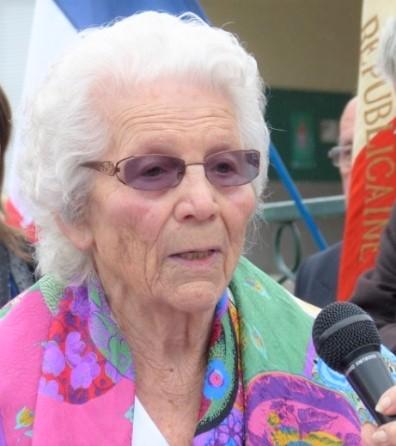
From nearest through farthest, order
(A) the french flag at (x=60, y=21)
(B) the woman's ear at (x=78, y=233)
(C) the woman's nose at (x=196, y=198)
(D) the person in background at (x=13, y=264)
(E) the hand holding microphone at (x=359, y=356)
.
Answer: (E) the hand holding microphone at (x=359, y=356), (C) the woman's nose at (x=196, y=198), (B) the woman's ear at (x=78, y=233), (D) the person in background at (x=13, y=264), (A) the french flag at (x=60, y=21)

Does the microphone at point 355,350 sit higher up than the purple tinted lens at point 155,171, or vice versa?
the purple tinted lens at point 155,171

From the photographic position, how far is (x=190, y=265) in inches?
94.6

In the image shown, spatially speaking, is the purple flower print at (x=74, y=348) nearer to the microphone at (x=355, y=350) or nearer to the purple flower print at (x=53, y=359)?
the purple flower print at (x=53, y=359)

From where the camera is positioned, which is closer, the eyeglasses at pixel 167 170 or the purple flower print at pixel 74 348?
the eyeglasses at pixel 167 170

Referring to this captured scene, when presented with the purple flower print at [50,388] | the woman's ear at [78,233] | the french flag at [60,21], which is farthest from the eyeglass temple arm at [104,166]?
the french flag at [60,21]

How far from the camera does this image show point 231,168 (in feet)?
8.20

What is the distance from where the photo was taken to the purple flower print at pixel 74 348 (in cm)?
252

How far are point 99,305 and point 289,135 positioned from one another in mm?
10186

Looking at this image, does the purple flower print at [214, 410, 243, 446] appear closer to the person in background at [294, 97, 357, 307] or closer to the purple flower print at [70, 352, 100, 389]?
the purple flower print at [70, 352, 100, 389]

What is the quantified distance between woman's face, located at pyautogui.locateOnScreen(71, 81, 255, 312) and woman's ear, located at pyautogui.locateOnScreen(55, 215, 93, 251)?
6 centimetres

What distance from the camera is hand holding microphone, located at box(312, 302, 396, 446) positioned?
187 centimetres

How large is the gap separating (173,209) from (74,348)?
0.42m

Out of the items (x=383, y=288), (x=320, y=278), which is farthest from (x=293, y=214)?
(x=383, y=288)

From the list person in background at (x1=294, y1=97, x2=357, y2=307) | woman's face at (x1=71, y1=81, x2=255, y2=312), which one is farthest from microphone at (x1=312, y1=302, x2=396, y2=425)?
person in background at (x1=294, y1=97, x2=357, y2=307)
